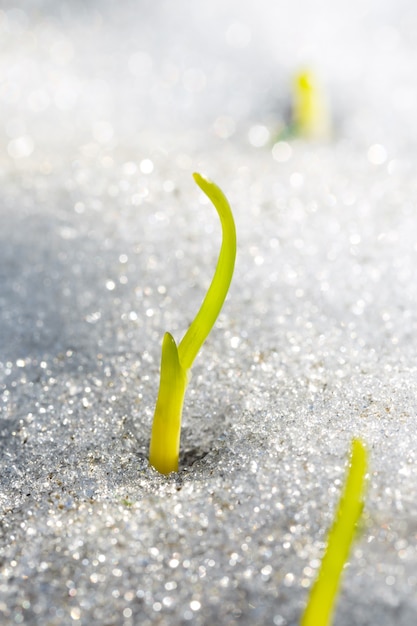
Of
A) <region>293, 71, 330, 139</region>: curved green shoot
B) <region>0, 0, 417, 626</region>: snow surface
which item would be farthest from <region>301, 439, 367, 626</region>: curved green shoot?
<region>293, 71, 330, 139</region>: curved green shoot

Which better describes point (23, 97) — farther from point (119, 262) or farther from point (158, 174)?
point (119, 262)

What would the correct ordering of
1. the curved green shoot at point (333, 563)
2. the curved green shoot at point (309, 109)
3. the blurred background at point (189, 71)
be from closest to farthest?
the curved green shoot at point (333, 563) → the curved green shoot at point (309, 109) → the blurred background at point (189, 71)

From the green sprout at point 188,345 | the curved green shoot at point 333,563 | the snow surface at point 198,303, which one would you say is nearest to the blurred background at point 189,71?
the snow surface at point 198,303

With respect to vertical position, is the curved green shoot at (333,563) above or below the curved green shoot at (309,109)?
below

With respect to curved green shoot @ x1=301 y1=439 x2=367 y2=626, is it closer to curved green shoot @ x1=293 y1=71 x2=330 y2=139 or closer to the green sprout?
the green sprout

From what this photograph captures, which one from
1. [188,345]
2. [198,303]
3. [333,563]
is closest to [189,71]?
[198,303]

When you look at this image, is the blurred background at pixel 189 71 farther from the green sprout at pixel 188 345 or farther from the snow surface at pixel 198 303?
the green sprout at pixel 188 345
